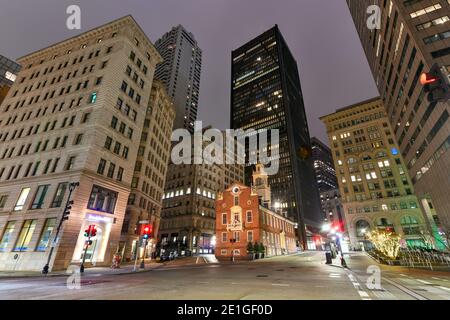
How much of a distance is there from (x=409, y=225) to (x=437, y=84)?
78616mm

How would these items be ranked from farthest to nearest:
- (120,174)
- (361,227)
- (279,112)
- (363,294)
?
(279,112)
(361,227)
(120,174)
(363,294)

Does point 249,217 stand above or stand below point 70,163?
below

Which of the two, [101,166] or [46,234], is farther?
[101,166]

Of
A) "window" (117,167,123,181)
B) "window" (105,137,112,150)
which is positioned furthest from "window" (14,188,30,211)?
"window" (105,137,112,150)

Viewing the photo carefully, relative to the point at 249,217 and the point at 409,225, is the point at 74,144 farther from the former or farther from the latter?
the point at 409,225

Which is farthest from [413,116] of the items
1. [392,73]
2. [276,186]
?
[276,186]

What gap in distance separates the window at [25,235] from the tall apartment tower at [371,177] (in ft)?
255

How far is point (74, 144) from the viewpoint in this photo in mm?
28141

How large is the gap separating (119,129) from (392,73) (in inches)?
2432

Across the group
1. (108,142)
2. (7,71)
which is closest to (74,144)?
(108,142)

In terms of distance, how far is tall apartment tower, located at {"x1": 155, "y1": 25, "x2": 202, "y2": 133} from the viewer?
446 ft

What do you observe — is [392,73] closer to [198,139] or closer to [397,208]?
[397,208]

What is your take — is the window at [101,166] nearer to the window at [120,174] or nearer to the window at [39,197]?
the window at [120,174]

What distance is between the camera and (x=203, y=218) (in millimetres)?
68000
